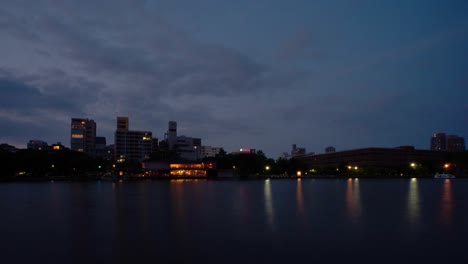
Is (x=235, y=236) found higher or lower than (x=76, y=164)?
lower

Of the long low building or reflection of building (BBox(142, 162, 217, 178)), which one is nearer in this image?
reflection of building (BBox(142, 162, 217, 178))

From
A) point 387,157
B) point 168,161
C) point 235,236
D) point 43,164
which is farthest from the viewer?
point 387,157

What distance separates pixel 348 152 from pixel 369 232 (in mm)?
184378

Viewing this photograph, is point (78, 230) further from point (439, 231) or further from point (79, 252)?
point (439, 231)

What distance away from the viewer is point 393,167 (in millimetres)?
181125

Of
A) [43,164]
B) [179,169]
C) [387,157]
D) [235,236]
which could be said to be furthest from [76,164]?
[387,157]

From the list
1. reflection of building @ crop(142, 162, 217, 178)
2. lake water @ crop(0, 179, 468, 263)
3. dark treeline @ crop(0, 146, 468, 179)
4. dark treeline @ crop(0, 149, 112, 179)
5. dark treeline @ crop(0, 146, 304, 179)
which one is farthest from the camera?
reflection of building @ crop(142, 162, 217, 178)

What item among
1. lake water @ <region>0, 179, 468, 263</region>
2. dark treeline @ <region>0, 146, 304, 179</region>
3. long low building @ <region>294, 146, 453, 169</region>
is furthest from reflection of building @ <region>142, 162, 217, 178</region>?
lake water @ <region>0, 179, 468, 263</region>

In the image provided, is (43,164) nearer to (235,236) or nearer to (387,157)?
(235,236)

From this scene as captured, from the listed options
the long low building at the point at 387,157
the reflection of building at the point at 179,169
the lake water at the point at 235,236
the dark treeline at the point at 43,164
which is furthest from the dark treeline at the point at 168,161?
the lake water at the point at 235,236

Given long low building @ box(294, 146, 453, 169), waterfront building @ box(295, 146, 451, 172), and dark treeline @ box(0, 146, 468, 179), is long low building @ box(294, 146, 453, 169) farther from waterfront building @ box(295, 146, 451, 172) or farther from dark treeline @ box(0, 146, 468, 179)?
dark treeline @ box(0, 146, 468, 179)

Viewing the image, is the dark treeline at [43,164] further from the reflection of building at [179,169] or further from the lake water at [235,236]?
the lake water at [235,236]

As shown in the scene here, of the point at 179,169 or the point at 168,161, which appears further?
the point at 168,161

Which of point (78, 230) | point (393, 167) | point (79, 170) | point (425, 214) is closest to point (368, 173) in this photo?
point (393, 167)
